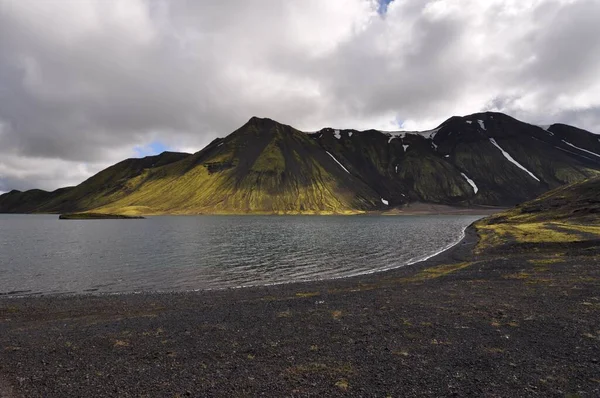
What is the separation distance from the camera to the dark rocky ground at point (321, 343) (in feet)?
41.9

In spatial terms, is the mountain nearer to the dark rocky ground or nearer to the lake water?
the lake water

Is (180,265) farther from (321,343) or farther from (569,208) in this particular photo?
(569,208)

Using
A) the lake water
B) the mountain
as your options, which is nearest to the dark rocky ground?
the lake water

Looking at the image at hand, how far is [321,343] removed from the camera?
17.1 m

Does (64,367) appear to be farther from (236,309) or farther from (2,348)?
(236,309)

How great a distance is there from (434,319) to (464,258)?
3249 centimetres

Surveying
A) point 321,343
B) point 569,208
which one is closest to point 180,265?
point 321,343

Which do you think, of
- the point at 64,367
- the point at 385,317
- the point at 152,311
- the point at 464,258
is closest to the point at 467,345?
the point at 385,317

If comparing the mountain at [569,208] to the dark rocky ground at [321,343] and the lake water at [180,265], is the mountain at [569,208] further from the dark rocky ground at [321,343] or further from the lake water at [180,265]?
the dark rocky ground at [321,343]

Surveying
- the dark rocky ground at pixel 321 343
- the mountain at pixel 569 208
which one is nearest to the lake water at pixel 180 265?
the dark rocky ground at pixel 321 343

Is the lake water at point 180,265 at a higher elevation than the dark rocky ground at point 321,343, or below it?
below

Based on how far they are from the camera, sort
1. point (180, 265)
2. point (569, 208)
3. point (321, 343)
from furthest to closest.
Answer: point (569, 208), point (180, 265), point (321, 343)

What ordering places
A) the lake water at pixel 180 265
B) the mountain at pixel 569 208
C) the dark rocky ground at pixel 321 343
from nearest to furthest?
the dark rocky ground at pixel 321 343 < the lake water at pixel 180 265 < the mountain at pixel 569 208

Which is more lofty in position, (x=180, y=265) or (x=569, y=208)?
(x=569, y=208)
